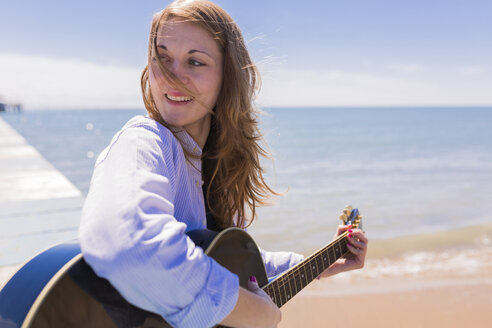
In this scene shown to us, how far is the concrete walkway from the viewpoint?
111 inches

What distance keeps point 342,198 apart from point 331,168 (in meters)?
4.61

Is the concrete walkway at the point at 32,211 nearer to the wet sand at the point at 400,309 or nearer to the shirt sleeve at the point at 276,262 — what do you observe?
the shirt sleeve at the point at 276,262

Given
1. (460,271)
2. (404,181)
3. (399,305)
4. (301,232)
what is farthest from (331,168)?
(399,305)

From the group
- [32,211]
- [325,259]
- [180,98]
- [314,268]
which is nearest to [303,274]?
[314,268]

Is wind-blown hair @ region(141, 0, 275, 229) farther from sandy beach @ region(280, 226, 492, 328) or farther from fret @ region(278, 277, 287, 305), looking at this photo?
sandy beach @ region(280, 226, 492, 328)

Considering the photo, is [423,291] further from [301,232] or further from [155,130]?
[155,130]

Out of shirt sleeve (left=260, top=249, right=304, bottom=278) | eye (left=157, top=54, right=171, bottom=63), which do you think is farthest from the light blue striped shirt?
shirt sleeve (left=260, top=249, right=304, bottom=278)

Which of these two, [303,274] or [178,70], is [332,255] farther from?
[178,70]

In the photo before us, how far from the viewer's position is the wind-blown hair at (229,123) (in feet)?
4.57

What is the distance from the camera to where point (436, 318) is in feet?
10.6

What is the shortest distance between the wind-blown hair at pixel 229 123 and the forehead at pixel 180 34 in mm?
24

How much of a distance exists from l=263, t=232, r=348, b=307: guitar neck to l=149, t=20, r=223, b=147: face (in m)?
0.61

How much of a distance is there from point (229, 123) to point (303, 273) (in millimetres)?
610

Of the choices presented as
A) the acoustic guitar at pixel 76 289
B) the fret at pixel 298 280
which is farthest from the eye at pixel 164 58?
the fret at pixel 298 280
